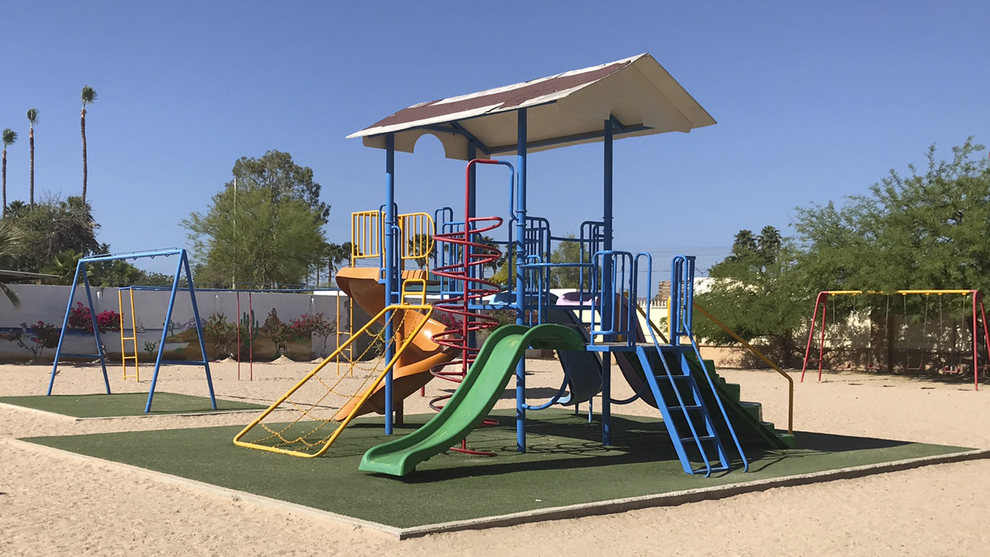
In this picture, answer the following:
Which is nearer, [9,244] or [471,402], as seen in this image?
[471,402]

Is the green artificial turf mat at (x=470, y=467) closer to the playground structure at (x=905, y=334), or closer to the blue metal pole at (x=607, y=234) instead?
the blue metal pole at (x=607, y=234)

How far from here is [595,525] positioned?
6984 mm

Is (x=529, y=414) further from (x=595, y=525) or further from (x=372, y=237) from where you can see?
(x=595, y=525)

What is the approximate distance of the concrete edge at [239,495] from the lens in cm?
656

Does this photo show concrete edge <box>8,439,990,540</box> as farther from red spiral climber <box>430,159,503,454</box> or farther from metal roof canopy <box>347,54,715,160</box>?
metal roof canopy <box>347,54,715,160</box>

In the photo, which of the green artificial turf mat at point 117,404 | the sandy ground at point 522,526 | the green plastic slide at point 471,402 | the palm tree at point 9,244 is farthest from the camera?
the palm tree at point 9,244

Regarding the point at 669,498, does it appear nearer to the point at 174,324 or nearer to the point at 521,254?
the point at 521,254

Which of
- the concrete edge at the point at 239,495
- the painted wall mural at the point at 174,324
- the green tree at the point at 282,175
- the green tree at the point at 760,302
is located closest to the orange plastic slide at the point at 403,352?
the concrete edge at the point at 239,495

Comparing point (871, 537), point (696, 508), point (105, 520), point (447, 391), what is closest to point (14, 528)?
point (105, 520)

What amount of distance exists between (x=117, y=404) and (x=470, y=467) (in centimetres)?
852

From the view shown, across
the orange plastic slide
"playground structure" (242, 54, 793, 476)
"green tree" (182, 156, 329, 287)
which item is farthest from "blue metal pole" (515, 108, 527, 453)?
"green tree" (182, 156, 329, 287)

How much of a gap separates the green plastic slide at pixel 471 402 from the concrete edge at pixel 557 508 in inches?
58.4

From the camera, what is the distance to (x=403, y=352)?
43.9 ft

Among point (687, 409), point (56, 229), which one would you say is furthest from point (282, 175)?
point (687, 409)
